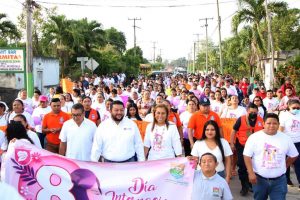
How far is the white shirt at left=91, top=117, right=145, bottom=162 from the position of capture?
601 centimetres

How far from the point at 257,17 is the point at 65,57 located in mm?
17200

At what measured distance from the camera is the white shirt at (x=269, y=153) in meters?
5.54

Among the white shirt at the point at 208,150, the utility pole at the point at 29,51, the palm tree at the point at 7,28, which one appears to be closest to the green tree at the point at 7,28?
the palm tree at the point at 7,28

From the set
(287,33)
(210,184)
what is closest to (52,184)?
(210,184)

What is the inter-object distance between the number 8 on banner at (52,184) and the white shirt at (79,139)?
0.92 metres

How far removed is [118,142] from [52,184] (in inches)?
41.2

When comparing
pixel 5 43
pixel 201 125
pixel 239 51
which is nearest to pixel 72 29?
pixel 5 43

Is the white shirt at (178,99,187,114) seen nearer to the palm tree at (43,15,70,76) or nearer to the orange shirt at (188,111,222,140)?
the orange shirt at (188,111,222,140)

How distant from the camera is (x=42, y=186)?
567cm

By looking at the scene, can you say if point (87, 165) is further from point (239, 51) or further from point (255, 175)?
point (239, 51)

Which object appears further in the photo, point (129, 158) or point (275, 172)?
point (129, 158)

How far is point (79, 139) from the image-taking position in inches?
264

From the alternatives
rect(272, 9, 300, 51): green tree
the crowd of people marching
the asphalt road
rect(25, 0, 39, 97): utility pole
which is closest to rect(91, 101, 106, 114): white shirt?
the crowd of people marching

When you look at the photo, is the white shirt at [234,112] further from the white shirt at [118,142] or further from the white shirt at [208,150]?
the white shirt at [118,142]
